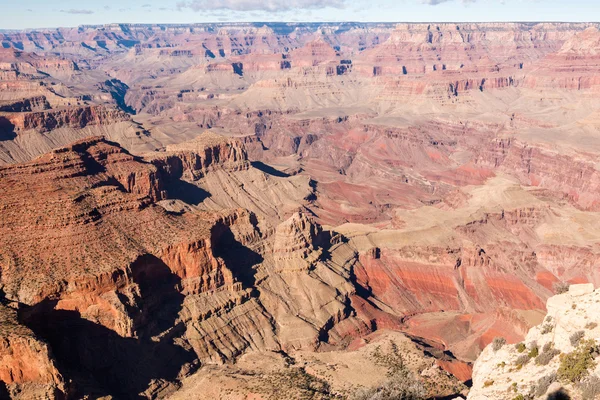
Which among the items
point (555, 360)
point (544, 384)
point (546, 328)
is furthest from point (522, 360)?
point (544, 384)

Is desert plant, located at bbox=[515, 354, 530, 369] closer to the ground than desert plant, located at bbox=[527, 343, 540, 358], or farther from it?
closer to the ground

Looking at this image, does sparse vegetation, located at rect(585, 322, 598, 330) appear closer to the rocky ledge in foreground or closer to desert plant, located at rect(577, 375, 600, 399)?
the rocky ledge in foreground

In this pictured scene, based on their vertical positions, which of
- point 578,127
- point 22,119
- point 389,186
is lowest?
point 389,186

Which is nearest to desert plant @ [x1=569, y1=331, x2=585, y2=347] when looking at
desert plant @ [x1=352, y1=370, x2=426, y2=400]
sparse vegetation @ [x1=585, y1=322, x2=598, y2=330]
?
sparse vegetation @ [x1=585, y1=322, x2=598, y2=330]

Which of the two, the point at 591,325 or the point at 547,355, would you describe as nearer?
the point at 591,325

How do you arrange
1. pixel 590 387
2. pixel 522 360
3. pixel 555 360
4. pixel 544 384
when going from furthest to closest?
1. pixel 522 360
2. pixel 555 360
3. pixel 544 384
4. pixel 590 387

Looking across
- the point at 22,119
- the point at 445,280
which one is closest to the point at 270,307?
the point at 445,280

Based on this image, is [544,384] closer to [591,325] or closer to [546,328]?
[591,325]

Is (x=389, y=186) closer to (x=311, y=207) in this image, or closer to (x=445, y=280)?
(x=311, y=207)
